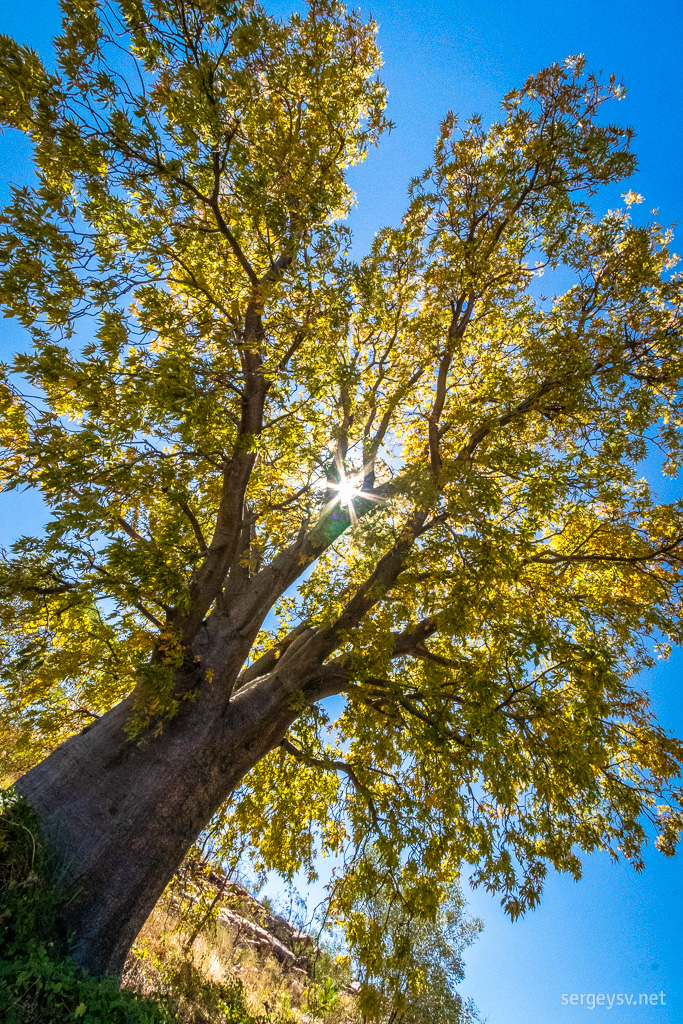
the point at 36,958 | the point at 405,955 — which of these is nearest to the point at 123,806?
the point at 36,958

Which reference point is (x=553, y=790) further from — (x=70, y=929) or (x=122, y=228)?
(x=122, y=228)

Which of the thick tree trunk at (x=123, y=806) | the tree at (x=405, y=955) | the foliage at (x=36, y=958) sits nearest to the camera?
the foliage at (x=36, y=958)

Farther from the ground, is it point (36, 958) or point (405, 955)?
point (405, 955)

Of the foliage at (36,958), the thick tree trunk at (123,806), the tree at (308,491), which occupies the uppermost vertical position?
the tree at (308,491)

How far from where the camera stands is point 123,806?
453cm

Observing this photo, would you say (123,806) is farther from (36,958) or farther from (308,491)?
(308,491)

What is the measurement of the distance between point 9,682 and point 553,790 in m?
5.10

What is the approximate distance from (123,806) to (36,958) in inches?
45.8

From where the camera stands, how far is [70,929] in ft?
13.0

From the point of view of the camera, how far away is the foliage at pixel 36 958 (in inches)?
124

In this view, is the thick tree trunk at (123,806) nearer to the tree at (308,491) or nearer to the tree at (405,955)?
the tree at (308,491)

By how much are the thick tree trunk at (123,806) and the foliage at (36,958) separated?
0.17 metres

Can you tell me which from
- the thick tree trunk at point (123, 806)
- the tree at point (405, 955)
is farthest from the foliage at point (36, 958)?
the tree at point (405, 955)

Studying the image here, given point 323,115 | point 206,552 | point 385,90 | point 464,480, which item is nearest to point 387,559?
point 464,480
